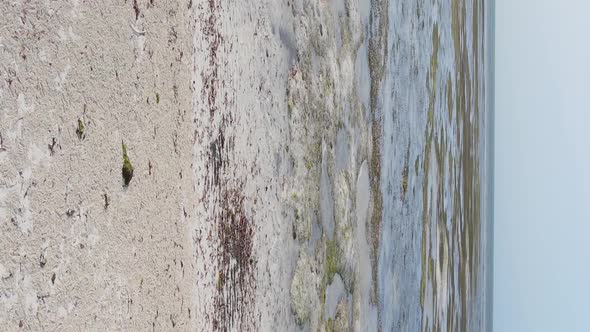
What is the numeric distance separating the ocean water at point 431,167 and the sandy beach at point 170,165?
387 mm

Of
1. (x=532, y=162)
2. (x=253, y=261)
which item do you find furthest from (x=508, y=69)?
(x=253, y=261)

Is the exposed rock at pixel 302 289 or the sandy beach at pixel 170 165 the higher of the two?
the sandy beach at pixel 170 165

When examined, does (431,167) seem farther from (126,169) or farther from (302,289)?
(126,169)

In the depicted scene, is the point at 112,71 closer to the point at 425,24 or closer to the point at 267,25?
the point at 267,25

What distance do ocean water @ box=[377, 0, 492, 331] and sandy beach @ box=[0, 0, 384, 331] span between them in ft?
1.27

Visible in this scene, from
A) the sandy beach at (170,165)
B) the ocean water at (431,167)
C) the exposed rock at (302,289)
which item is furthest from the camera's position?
the ocean water at (431,167)

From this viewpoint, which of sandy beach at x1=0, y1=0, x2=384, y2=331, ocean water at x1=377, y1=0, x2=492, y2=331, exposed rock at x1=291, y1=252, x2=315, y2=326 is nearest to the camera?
sandy beach at x1=0, y1=0, x2=384, y2=331

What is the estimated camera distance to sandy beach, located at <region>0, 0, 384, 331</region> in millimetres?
388

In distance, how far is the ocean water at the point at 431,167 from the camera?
131 centimetres

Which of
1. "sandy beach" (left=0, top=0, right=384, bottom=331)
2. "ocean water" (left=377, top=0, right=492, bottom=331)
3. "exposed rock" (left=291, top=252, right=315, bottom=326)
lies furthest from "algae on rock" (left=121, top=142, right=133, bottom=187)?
"ocean water" (left=377, top=0, right=492, bottom=331)

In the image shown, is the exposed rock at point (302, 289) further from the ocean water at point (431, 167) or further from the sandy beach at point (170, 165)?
the ocean water at point (431, 167)

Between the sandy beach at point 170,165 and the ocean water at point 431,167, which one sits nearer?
the sandy beach at point 170,165

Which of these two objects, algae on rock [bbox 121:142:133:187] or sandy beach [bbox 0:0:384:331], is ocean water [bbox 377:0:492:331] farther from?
algae on rock [bbox 121:142:133:187]

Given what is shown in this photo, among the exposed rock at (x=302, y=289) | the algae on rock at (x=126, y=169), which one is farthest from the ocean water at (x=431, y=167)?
the algae on rock at (x=126, y=169)
